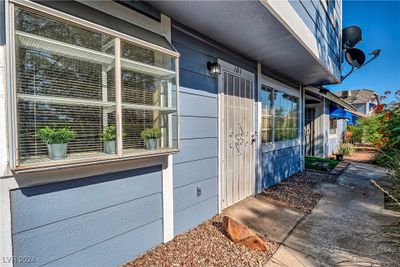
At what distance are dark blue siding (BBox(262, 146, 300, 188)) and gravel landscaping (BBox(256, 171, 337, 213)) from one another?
15cm

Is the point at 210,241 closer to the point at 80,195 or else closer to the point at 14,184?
the point at 80,195

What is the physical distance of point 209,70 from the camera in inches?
128

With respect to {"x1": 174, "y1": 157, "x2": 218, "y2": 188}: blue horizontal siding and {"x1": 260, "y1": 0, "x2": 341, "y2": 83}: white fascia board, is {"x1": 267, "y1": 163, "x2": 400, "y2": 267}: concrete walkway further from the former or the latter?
{"x1": 260, "y1": 0, "x2": 341, "y2": 83}: white fascia board

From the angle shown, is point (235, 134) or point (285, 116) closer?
point (235, 134)

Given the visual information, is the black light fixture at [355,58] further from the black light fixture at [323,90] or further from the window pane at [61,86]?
the window pane at [61,86]

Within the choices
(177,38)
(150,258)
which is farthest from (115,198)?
(177,38)

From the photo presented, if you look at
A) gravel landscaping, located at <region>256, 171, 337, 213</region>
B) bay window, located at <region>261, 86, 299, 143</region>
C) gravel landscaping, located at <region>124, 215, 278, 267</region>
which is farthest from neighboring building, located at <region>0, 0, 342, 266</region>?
bay window, located at <region>261, 86, 299, 143</region>

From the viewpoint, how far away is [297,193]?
4.65m

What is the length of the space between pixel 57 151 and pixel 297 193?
179 inches

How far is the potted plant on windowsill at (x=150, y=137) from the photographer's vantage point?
90.5 inches

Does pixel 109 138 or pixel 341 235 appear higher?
pixel 109 138

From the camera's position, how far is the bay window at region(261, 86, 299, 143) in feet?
16.2

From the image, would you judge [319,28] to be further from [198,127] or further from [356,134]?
[356,134]

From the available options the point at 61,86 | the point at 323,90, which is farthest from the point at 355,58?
the point at 61,86
